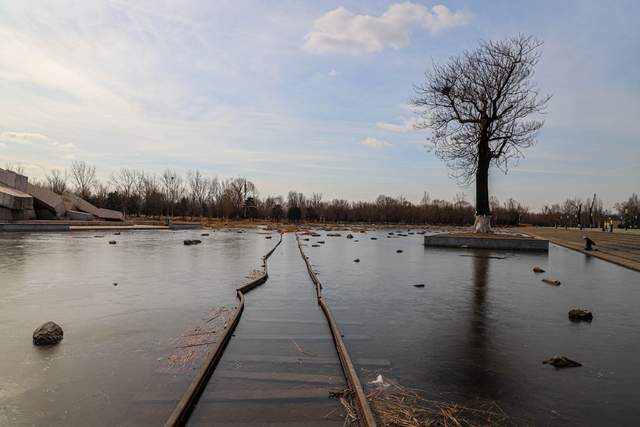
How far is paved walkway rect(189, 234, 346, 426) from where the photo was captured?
3508 millimetres

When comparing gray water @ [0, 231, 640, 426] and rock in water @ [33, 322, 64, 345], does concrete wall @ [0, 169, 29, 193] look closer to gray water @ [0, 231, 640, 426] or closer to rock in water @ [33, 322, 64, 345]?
gray water @ [0, 231, 640, 426]

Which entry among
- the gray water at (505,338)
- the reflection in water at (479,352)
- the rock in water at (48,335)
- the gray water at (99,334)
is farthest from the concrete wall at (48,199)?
the reflection in water at (479,352)

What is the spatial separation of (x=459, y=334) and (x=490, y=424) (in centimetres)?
262

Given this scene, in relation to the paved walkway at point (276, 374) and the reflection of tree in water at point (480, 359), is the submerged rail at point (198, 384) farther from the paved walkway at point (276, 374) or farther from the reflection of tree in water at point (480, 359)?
the reflection of tree in water at point (480, 359)

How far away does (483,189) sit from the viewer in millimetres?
23969

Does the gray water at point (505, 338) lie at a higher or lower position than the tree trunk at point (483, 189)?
lower

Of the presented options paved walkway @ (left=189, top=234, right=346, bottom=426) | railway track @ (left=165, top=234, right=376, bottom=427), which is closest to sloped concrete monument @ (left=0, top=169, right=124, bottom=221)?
paved walkway @ (left=189, top=234, right=346, bottom=426)

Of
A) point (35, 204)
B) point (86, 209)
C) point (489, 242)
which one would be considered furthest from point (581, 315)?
point (86, 209)

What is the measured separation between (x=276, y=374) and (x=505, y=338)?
10.6ft

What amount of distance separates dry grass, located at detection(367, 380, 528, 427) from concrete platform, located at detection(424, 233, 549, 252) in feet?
65.4

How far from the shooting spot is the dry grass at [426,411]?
338 cm

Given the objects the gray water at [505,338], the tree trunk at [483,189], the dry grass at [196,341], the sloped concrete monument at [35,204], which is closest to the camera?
the gray water at [505,338]

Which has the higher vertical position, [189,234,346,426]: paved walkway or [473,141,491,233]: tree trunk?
[473,141,491,233]: tree trunk

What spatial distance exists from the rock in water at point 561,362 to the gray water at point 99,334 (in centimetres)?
392
